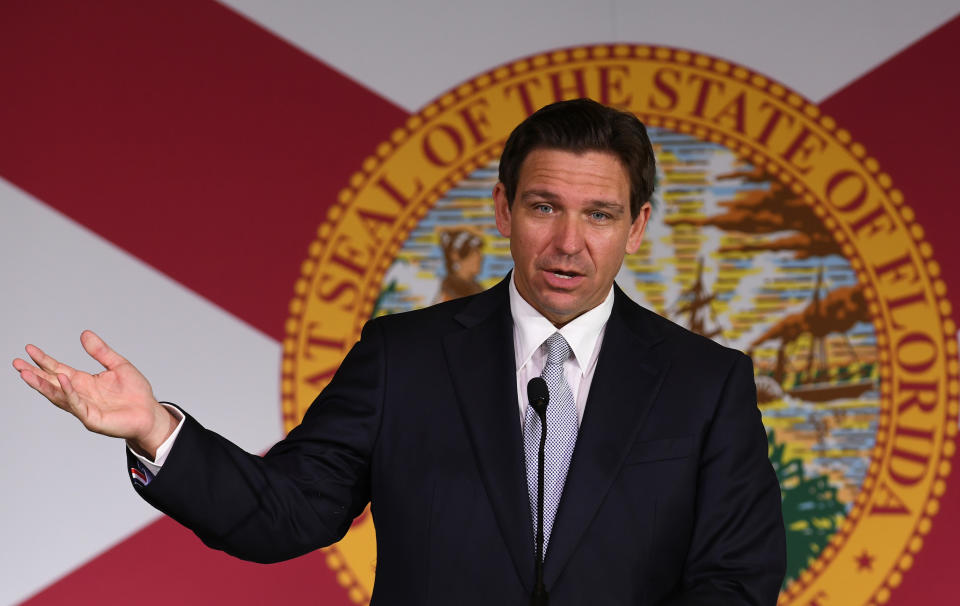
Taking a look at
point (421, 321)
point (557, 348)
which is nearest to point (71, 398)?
point (421, 321)

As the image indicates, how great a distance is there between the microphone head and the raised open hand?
0.43m

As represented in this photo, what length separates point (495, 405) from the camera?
58.3 inches

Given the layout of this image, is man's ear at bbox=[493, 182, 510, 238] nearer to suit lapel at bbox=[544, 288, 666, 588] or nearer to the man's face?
the man's face

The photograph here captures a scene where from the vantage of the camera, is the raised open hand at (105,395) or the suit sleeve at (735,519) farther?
the suit sleeve at (735,519)

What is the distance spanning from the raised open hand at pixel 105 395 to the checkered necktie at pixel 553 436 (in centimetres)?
45

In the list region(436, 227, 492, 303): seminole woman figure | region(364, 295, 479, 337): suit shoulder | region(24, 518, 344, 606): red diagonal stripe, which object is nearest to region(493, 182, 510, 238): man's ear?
region(364, 295, 479, 337): suit shoulder

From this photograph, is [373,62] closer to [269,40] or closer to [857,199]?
[269,40]

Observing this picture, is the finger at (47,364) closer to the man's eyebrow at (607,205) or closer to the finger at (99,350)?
the finger at (99,350)

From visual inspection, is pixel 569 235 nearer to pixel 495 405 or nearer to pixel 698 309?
pixel 495 405

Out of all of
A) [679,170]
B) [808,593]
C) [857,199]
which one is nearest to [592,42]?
[679,170]

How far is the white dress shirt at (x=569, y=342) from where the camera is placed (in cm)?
155

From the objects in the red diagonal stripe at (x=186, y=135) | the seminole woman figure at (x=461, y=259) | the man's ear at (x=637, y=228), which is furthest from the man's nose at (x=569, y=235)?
the red diagonal stripe at (x=186, y=135)

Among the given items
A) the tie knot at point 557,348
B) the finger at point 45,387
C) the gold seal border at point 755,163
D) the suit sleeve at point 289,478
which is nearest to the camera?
the finger at point 45,387

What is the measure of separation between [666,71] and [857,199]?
0.57 meters
